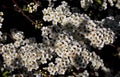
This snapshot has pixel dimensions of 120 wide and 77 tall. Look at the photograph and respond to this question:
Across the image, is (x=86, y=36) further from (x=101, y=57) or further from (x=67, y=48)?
(x=101, y=57)

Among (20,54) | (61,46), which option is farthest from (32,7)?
(61,46)

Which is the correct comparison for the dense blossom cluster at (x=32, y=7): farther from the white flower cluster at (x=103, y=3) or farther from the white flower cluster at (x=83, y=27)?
the white flower cluster at (x=103, y=3)

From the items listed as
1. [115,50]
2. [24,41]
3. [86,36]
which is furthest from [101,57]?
[24,41]

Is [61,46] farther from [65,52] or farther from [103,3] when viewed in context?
[103,3]

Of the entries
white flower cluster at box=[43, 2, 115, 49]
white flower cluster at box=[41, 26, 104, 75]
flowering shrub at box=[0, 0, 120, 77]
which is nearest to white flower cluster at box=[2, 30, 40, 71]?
flowering shrub at box=[0, 0, 120, 77]

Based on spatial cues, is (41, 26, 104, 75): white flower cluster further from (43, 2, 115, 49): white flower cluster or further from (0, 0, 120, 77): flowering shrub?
(43, 2, 115, 49): white flower cluster

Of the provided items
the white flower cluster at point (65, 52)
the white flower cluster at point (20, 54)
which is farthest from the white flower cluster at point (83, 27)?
the white flower cluster at point (20, 54)

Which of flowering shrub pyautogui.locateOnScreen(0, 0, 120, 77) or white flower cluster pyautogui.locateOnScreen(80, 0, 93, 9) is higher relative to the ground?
white flower cluster pyautogui.locateOnScreen(80, 0, 93, 9)

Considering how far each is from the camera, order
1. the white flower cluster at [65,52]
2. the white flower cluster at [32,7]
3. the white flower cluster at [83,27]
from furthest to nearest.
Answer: the white flower cluster at [32,7]
the white flower cluster at [83,27]
the white flower cluster at [65,52]
